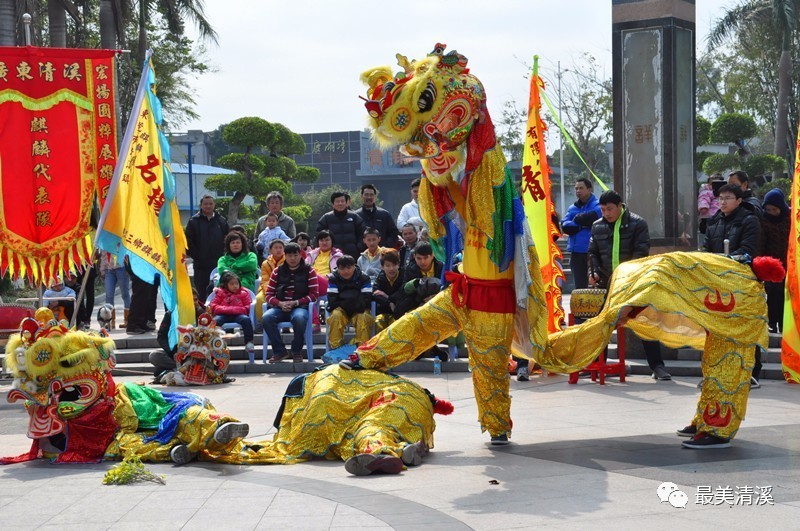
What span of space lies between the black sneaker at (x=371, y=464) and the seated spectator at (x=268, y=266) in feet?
20.2

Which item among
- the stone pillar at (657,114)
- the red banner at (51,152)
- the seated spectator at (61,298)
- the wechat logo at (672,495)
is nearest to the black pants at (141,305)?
the seated spectator at (61,298)

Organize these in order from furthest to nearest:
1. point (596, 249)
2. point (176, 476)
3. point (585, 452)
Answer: point (596, 249) < point (585, 452) < point (176, 476)

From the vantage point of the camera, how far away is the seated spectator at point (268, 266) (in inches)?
454

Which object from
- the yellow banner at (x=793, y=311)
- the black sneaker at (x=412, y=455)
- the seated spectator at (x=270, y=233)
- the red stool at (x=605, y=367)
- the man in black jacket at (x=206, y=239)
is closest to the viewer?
the black sneaker at (x=412, y=455)

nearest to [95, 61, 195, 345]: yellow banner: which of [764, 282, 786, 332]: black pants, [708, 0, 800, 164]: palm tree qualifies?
[764, 282, 786, 332]: black pants

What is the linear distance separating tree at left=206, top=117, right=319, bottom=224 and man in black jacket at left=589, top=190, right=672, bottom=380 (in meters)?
18.5

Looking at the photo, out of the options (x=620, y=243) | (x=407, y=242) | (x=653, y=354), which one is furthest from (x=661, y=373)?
(x=407, y=242)

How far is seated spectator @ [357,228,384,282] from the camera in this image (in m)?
11.5

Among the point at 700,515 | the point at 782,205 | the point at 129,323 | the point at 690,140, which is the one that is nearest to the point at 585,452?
the point at 700,515

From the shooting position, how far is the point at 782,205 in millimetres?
9930

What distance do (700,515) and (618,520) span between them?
390 mm

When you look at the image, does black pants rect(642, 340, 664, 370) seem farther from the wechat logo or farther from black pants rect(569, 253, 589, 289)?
the wechat logo

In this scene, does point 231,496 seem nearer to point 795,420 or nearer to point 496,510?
point 496,510

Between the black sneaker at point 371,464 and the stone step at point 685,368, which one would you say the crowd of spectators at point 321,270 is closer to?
the stone step at point 685,368
